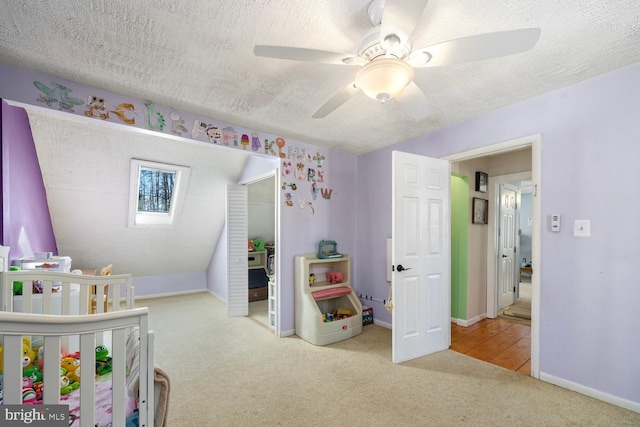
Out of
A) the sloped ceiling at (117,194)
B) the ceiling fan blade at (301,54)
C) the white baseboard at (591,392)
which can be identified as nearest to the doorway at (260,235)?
the sloped ceiling at (117,194)

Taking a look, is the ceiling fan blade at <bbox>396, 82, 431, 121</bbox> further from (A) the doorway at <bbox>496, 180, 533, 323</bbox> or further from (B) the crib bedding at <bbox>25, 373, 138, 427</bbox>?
(A) the doorway at <bbox>496, 180, 533, 323</bbox>

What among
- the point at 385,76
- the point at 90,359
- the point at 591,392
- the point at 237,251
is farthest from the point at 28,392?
the point at 591,392

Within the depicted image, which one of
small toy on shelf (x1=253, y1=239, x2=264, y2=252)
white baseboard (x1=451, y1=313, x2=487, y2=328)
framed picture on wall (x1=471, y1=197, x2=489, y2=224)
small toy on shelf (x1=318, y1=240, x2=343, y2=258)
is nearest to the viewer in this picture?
small toy on shelf (x1=318, y1=240, x2=343, y2=258)

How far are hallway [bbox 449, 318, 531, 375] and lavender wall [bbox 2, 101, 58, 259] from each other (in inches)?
159

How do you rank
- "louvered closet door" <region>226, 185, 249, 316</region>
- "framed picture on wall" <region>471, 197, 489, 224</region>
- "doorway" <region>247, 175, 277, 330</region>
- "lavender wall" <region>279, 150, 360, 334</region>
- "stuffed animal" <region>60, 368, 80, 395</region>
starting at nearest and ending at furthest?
"stuffed animal" <region>60, 368, 80, 395</region> < "lavender wall" <region>279, 150, 360, 334</region> < "framed picture on wall" <region>471, 197, 489, 224</region> < "louvered closet door" <region>226, 185, 249, 316</region> < "doorway" <region>247, 175, 277, 330</region>

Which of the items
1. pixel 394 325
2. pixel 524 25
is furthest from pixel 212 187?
pixel 524 25

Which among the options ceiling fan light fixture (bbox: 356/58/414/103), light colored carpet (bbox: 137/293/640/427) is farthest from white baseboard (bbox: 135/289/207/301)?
ceiling fan light fixture (bbox: 356/58/414/103)

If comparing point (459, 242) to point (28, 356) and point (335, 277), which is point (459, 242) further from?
point (28, 356)

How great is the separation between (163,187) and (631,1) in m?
4.74

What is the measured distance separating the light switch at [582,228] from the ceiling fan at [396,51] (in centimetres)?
158

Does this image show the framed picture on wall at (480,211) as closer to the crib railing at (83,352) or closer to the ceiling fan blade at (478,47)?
the ceiling fan blade at (478,47)

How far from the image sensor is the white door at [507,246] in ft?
12.8

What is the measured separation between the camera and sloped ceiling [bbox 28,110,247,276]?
9.70 ft

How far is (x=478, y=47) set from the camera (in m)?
1.18
